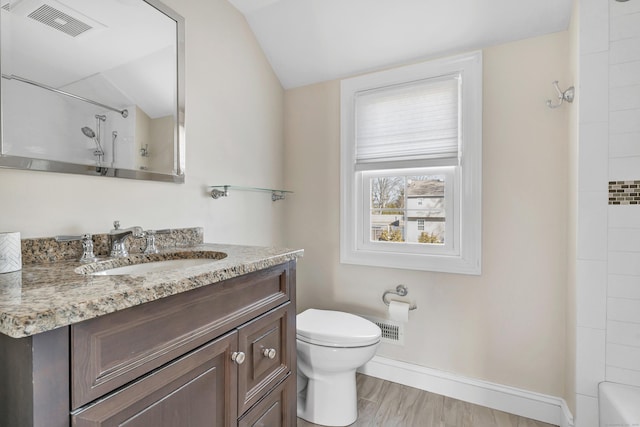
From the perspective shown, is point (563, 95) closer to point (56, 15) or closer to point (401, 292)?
point (401, 292)

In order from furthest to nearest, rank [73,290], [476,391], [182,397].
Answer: [476,391] → [182,397] → [73,290]

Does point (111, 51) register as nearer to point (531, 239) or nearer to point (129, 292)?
point (129, 292)

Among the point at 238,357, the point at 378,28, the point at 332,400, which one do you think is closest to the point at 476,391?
the point at 332,400

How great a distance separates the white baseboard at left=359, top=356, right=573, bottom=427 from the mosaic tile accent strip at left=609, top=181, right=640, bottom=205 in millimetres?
1028

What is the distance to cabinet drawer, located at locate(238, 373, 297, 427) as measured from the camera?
39.1 inches

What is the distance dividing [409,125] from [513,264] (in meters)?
1.02

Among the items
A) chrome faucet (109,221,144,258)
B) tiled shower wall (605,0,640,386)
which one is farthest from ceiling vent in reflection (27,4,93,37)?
tiled shower wall (605,0,640,386)

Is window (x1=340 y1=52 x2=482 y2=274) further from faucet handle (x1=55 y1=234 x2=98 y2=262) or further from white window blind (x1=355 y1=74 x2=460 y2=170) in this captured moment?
faucet handle (x1=55 y1=234 x2=98 y2=262)

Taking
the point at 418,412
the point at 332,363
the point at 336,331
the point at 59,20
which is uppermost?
the point at 59,20

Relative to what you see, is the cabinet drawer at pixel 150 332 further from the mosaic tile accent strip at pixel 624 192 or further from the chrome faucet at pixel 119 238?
the mosaic tile accent strip at pixel 624 192

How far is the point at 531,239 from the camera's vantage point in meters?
1.67

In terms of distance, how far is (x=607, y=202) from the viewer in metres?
1.33

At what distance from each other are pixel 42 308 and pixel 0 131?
0.78 metres

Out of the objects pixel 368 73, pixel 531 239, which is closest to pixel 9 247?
pixel 368 73
